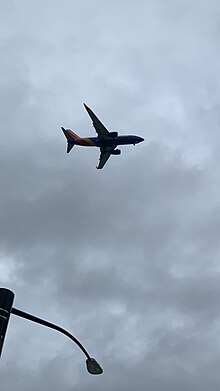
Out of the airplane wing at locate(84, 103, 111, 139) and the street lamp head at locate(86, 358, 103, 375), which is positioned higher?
the airplane wing at locate(84, 103, 111, 139)

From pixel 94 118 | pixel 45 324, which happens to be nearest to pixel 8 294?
pixel 45 324

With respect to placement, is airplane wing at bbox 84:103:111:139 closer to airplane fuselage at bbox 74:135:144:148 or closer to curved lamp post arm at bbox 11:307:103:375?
airplane fuselage at bbox 74:135:144:148

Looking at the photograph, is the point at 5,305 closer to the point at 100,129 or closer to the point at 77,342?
the point at 77,342

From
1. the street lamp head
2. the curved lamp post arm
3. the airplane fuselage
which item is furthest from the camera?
the airplane fuselage

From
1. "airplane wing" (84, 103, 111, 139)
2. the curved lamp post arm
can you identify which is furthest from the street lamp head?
"airplane wing" (84, 103, 111, 139)

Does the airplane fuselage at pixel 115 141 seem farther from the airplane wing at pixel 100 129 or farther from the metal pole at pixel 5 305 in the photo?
the metal pole at pixel 5 305

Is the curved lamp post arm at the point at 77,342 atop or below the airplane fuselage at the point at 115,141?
below

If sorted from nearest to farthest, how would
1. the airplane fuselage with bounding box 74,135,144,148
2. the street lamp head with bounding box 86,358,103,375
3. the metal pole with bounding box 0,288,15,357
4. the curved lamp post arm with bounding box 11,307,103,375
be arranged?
the metal pole with bounding box 0,288,15,357, the curved lamp post arm with bounding box 11,307,103,375, the street lamp head with bounding box 86,358,103,375, the airplane fuselage with bounding box 74,135,144,148

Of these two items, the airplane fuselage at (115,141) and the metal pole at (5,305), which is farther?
the airplane fuselage at (115,141)

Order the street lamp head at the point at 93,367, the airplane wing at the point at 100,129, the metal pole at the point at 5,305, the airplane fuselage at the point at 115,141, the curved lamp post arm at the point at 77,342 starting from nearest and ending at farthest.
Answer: the metal pole at the point at 5,305
the curved lamp post arm at the point at 77,342
the street lamp head at the point at 93,367
the airplane wing at the point at 100,129
the airplane fuselage at the point at 115,141

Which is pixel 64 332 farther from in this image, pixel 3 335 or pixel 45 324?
pixel 3 335

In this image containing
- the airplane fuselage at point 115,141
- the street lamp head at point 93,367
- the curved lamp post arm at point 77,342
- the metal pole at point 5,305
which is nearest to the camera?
the metal pole at point 5,305

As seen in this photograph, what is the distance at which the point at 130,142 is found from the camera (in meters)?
119

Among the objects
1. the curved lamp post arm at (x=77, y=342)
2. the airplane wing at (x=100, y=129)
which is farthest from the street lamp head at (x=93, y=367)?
the airplane wing at (x=100, y=129)
